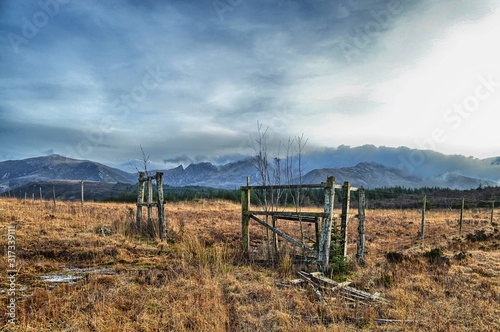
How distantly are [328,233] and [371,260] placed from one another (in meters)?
2.93

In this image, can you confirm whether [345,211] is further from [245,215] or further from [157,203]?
[157,203]

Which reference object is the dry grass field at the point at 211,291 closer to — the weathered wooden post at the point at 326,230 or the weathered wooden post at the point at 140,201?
the weathered wooden post at the point at 326,230

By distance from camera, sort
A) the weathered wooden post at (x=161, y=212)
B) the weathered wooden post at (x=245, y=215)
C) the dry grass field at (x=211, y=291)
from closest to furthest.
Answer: the dry grass field at (x=211, y=291)
the weathered wooden post at (x=245, y=215)
the weathered wooden post at (x=161, y=212)

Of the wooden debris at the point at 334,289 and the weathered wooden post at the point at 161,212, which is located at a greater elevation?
the weathered wooden post at the point at 161,212

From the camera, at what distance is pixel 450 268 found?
8.74 meters

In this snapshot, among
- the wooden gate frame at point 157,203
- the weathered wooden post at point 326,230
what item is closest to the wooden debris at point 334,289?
the weathered wooden post at point 326,230

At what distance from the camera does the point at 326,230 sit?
27.4 ft

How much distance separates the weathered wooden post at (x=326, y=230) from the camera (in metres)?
8.26

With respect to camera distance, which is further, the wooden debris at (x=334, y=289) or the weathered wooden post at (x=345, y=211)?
the weathered wooden post at (x=345, y=211)

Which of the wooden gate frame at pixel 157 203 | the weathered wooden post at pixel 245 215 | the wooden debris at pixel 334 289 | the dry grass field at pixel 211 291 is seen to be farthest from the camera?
the wooden gate frame at pixel 157 203

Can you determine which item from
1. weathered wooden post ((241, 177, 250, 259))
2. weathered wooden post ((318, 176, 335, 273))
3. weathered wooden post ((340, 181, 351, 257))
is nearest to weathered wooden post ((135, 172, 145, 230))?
weathered wooden post ((241, 177, 250, 259))

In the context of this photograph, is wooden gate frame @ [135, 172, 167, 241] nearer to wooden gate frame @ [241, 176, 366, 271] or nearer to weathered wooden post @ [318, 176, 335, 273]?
wooden gate frame @ [241, 176, 366, 271]

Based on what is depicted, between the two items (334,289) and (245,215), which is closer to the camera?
(334,289)

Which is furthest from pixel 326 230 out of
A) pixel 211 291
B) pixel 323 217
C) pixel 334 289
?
pixel 211 291
